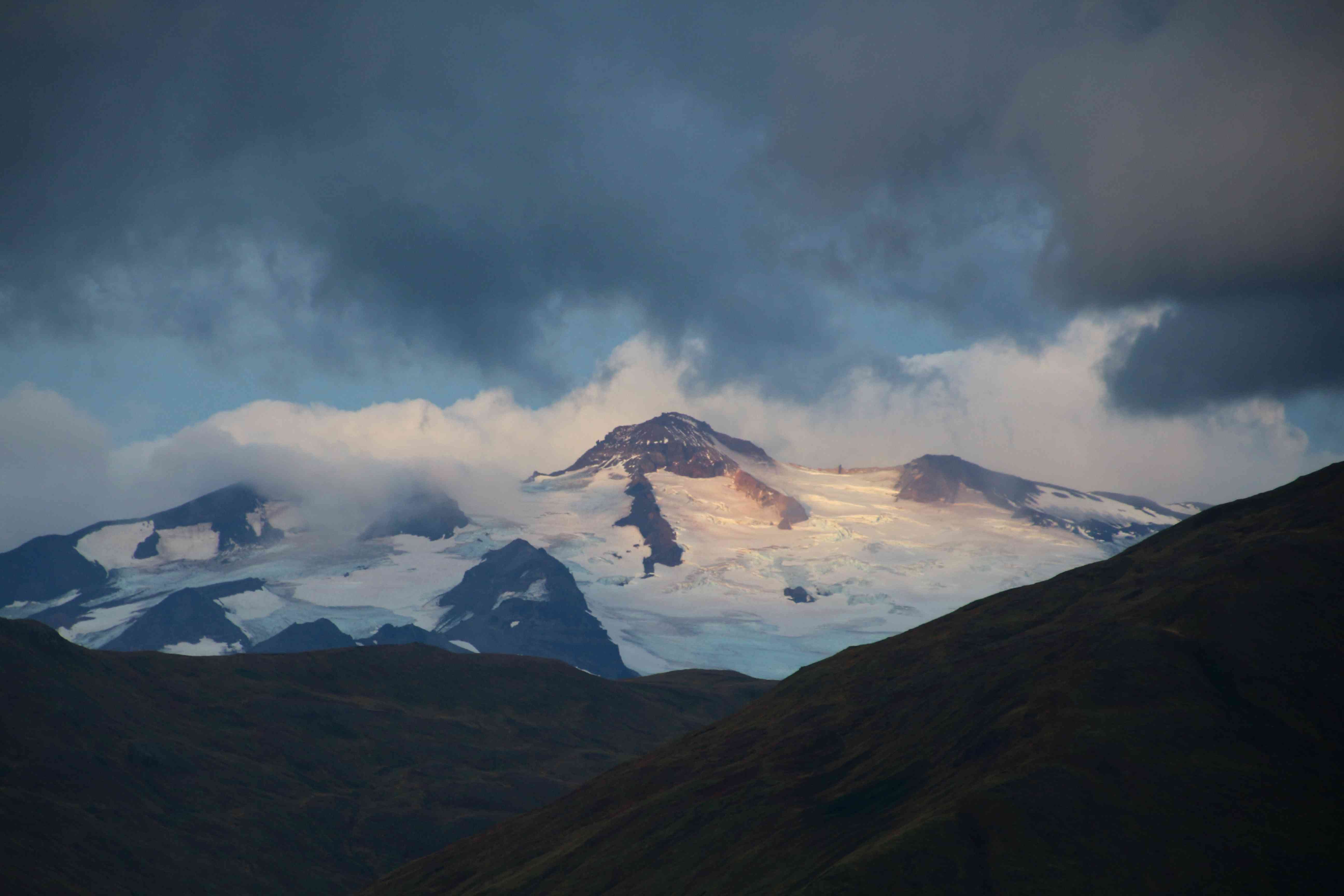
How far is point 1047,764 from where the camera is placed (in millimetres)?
71812

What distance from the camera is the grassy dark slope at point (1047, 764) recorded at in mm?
63875

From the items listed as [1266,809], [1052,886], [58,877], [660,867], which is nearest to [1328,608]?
[1266,809]

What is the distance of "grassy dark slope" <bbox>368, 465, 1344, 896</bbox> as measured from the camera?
63875 millimetres

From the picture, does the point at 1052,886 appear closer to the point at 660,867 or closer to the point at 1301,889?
the point at 1301,889

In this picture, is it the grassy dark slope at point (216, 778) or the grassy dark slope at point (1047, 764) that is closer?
the grassy dark slope at point (1047, 764)

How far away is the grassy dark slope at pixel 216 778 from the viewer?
12306 cm

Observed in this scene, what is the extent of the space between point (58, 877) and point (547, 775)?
8262 centimetres

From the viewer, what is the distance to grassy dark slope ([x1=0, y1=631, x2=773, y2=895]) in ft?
404

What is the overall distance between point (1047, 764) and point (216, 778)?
387 feet

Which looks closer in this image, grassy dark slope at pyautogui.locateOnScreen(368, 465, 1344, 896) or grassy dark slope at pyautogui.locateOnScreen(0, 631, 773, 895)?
grassy dark slope at pyautogui.locateOnScreen(368, 465, 1344, 896)

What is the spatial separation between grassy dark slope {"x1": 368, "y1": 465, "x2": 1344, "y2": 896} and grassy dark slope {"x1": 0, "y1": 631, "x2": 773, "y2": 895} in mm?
25379

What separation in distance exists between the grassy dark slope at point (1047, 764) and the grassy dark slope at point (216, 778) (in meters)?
25.4

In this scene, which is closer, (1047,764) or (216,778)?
(1047,764)

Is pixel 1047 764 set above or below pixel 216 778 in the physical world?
below
